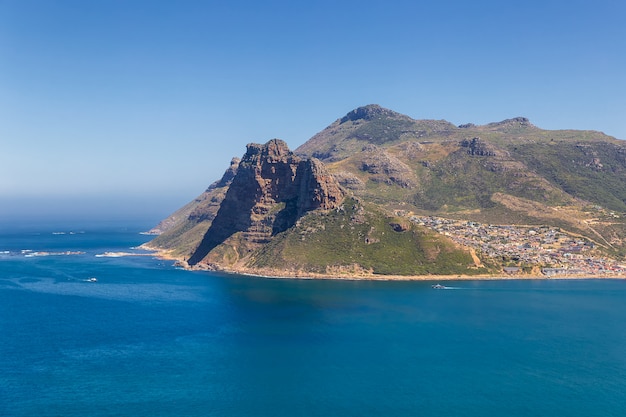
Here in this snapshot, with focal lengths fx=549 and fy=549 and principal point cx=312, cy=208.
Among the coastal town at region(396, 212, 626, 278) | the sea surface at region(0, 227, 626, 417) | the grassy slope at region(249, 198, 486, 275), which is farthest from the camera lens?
the coastal town at region(396, 212, 626, 278)

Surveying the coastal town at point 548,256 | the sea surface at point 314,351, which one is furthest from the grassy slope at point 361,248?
the sea surface at point 314,351

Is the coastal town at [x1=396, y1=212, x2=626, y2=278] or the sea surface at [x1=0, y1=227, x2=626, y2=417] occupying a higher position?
the coastal town at [x1=396, y1=212, x2=626, y2=278]

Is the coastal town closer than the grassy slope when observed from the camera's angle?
No

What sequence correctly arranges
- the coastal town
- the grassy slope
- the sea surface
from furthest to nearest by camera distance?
the coastal town < the grassy slope < the sea surface

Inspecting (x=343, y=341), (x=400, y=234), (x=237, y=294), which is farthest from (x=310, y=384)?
(x=400, y=234)

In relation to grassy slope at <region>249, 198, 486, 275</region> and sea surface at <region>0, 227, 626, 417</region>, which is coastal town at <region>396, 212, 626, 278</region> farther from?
sea surface at <region>0, 227, 626, 417</region>

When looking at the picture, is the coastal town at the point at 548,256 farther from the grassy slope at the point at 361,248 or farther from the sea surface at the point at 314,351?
the sea surface at the point at 314,351

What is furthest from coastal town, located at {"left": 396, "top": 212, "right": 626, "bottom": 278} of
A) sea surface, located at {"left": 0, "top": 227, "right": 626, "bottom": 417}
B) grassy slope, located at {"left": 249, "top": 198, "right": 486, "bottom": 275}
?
sea surface, located at {"left": 0, "top": 227, "right": 626, "bottom": 417}

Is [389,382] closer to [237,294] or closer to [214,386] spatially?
[214,386]

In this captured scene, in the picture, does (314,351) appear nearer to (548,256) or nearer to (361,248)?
(361,248)
